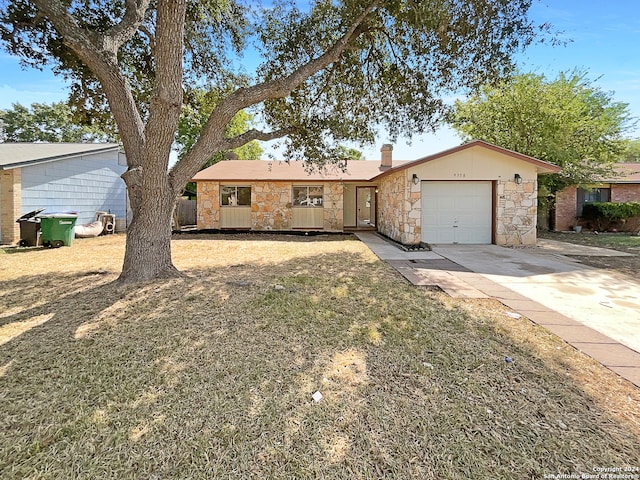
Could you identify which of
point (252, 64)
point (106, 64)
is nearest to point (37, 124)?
point (252, 64)

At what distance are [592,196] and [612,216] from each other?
1.50 metres

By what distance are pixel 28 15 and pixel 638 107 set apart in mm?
22447

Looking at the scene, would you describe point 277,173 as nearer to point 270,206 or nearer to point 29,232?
point 270,206

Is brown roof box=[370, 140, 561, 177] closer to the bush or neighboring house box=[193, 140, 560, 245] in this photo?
neighboring house box=[193, 140, 560, 245]

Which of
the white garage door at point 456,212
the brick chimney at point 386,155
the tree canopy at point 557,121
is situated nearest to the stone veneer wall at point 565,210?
the tree canopy at point 557,121

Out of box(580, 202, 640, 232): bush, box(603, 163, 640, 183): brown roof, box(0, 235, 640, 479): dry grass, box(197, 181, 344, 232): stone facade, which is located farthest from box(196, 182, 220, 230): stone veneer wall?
box(603, 163, 640, 183): brown roof

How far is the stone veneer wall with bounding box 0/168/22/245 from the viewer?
38.7 ft

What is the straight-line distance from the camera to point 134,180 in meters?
5.92

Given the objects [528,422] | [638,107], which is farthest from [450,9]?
[638,107]

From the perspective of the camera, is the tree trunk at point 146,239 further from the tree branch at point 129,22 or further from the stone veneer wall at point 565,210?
the stone veneer wall at point 565,210

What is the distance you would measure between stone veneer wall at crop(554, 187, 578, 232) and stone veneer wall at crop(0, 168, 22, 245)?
24.1 metres

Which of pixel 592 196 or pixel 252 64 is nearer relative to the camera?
pixel 252 64

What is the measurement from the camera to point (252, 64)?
9445 millimetres

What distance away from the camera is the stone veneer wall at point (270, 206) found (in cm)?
1647
